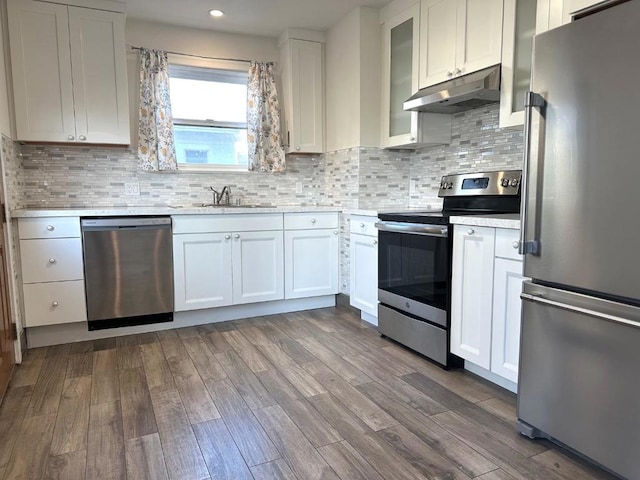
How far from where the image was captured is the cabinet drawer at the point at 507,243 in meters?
1.99

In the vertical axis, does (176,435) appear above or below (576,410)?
below

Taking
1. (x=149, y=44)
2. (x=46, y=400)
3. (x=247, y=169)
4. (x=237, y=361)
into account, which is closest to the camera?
(x=46, y=400)

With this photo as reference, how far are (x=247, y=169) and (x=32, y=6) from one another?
196cm

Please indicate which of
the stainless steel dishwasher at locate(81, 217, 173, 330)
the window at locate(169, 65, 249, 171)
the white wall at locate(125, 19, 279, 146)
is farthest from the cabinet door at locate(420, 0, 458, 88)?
the stainless steel dishwasher at locate(81, 217, 173, 330)

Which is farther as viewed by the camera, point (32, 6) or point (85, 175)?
point (85, 175)

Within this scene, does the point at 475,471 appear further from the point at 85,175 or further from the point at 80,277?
the point at 85,175

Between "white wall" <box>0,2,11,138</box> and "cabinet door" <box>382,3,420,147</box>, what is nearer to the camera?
"white wall" <box>0,2,11,138</box>

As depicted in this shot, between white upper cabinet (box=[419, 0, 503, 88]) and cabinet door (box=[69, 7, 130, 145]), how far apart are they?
230 cm

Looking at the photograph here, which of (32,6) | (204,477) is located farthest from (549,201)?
(32,6)

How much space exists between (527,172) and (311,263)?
2289mm

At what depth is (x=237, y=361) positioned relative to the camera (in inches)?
106

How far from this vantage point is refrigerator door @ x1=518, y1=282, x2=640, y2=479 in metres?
1.44

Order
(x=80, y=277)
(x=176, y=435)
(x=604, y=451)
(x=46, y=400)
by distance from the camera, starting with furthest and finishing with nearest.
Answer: (x=80, y=277) → (x=46, y=400) → (x=176, y=435) → (x=604, y=451)

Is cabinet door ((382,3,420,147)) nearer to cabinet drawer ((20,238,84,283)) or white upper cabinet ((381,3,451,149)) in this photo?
white upper cabinet ((381,3,451,149))
